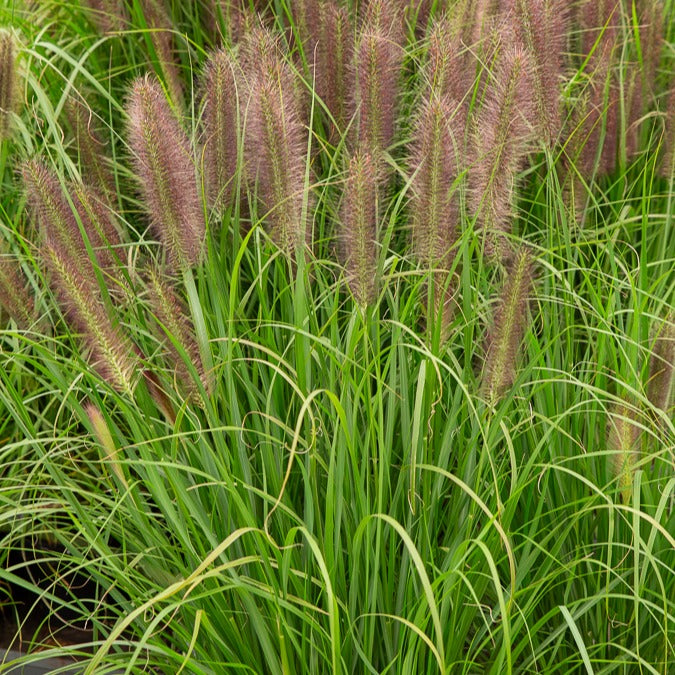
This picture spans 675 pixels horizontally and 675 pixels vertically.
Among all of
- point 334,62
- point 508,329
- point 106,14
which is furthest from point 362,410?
point 106,14

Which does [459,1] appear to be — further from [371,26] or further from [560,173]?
[560,173]

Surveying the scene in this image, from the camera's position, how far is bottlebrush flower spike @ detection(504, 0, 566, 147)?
1.77 metres

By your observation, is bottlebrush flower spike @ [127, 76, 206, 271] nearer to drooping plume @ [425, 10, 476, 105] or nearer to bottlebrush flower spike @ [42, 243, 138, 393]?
bottlebrush flower spike @ [42, 243, 138, 393]

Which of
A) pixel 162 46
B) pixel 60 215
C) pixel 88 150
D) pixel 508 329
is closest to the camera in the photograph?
pixel 508 329

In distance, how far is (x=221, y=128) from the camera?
175 cm

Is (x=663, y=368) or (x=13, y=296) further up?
(x=13, y=296)

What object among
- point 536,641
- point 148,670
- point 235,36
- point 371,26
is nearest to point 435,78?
point 371,26

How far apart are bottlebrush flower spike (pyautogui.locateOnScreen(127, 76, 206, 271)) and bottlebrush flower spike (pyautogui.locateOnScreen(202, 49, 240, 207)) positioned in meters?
0.14

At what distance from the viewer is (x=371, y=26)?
179 cm

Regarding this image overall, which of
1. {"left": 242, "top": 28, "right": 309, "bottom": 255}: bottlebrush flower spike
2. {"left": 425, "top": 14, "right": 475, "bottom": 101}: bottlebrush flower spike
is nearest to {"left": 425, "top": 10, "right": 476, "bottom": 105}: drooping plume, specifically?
{"left": 425, "top": 14, "right": 475, "bottom": 101}: bottlebrush flower spike

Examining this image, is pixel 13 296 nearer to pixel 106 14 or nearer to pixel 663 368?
pixel 106 14

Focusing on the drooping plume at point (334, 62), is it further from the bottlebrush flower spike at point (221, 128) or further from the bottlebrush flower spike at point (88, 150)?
the bottlebrush flower spike at point (88, 150)

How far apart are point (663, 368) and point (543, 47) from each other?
26.6 inches

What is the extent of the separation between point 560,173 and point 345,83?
0.52 m
